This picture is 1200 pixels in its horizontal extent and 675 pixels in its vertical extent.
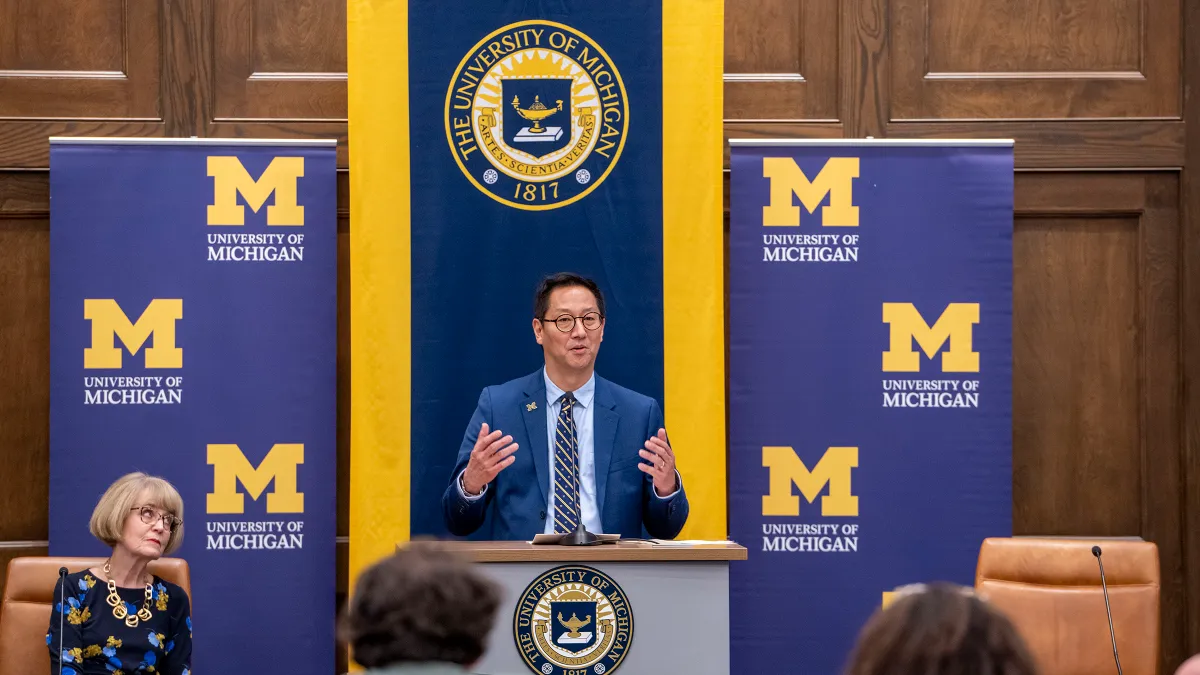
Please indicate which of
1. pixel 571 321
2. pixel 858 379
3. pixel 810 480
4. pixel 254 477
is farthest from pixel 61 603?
pixel 858 379

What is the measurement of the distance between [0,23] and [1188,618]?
5412mm

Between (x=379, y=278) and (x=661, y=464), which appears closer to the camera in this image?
(x=661, y=464)

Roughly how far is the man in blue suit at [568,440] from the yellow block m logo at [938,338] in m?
1.06

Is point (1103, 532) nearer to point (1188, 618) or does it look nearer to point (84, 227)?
point (1188, 618)

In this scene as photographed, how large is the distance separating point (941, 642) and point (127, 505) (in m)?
2.88

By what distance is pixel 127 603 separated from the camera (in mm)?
3652

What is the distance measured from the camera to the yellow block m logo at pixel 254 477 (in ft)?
15.2

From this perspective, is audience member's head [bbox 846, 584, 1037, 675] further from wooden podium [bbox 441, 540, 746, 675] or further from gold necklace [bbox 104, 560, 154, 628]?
gold necklace [bbox 104, 560, 154, 628]

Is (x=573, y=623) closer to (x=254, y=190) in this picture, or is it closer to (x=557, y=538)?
(x=557, y=538)

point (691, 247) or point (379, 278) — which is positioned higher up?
point (691, 247)

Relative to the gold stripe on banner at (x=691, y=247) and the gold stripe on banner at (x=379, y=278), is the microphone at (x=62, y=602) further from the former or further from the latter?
the gold stripe on banner at (x=691, y=247)

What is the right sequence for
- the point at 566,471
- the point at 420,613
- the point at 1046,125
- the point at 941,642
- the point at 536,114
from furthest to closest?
the point at 1046,125
the point at 536,114
the point at 566,471
the point at 420,613
the point at 941,642

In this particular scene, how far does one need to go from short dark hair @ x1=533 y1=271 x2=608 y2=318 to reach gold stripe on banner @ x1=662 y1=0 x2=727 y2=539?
0.43 metres

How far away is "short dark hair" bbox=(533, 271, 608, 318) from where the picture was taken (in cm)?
414
